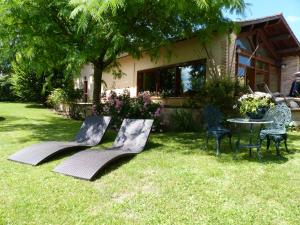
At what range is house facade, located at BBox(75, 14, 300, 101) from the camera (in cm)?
1413

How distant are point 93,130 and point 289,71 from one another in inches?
559

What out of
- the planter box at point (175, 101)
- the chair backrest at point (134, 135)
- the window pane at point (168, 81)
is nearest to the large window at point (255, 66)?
the planter box at point (175, 101)

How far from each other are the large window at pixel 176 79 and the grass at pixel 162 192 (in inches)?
302

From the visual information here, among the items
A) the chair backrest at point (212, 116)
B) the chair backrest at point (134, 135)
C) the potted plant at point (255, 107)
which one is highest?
the potted plant at point (255, 107)

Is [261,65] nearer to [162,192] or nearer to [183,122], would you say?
[183,122]

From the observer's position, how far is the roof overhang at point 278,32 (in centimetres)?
1498

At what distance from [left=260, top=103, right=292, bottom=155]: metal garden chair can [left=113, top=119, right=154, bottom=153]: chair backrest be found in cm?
309

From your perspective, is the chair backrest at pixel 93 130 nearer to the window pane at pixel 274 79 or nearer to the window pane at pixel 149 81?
the window pane at pixel 149 81

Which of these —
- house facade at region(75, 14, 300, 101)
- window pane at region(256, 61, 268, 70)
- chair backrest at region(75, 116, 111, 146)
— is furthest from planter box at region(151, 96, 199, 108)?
chair backrest at region(75, 116, 111, 146)

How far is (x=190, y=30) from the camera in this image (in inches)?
503

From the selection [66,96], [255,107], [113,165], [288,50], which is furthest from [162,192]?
[66,96]

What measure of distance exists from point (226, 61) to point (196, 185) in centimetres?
935

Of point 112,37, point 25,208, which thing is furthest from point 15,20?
→ point 25,208

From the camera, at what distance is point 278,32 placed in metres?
17.4
